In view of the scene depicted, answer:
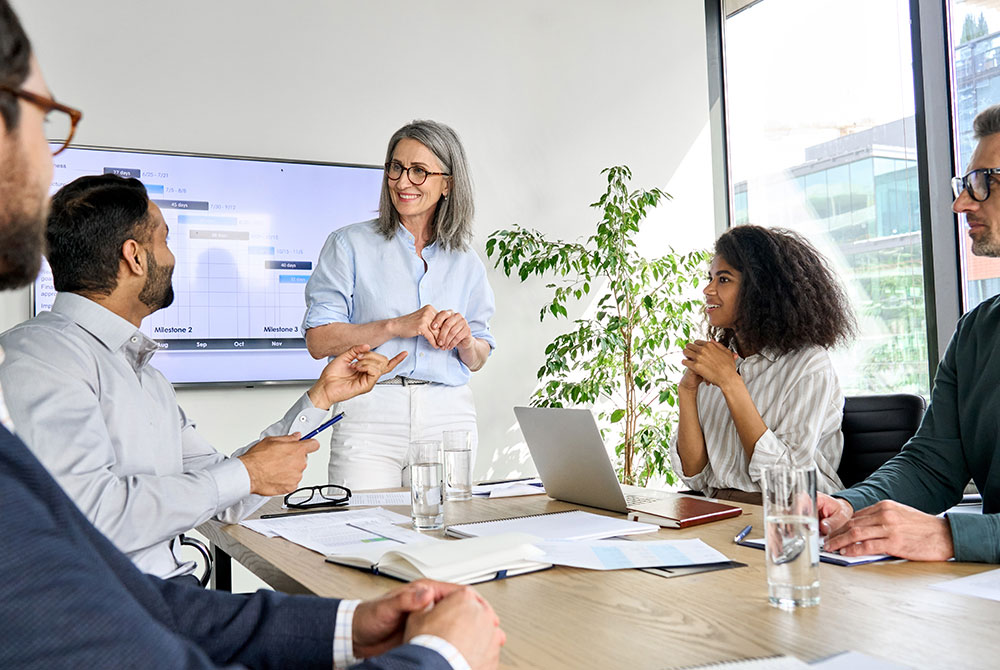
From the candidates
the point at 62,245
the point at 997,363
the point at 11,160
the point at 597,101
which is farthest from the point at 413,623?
the point at 597,101

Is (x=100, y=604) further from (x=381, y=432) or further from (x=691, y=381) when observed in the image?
(x=691, y=381)

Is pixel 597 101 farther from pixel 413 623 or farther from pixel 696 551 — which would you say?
pixel 413 623

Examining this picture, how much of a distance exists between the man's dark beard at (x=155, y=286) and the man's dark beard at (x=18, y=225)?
3.59ft

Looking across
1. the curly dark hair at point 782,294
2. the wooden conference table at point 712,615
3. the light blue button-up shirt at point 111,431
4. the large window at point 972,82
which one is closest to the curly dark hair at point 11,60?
the wooden conference table at point 712,615

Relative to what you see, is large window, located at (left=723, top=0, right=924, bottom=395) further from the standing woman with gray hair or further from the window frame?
the standing woman with gray hair

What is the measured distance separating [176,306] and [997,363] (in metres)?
2.87

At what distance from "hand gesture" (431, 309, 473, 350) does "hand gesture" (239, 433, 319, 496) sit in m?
0.77

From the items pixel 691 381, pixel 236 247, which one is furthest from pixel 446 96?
pixel 691 381

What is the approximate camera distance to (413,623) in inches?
35.8

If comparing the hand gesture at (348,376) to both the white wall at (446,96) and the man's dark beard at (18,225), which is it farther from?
the white wall at (446,96)

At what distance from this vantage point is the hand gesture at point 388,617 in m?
0.96

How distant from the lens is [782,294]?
8.27ft

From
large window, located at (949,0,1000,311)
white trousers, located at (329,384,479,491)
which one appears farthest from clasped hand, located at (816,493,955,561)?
large window, located at (949,0,1000,311)

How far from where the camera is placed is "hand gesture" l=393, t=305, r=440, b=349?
2.49 m
